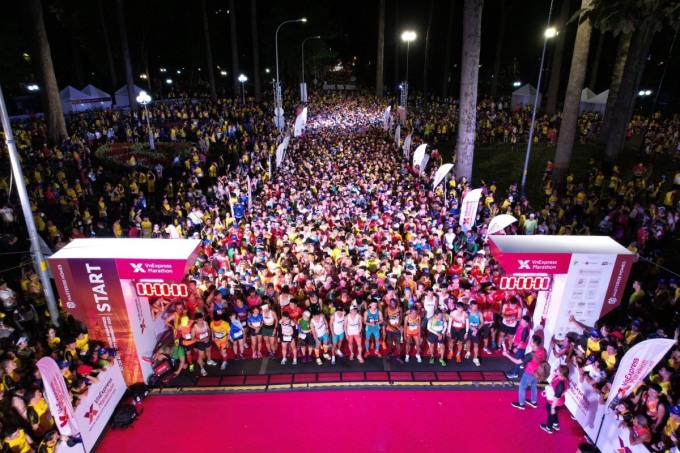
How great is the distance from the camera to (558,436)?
24.6ft

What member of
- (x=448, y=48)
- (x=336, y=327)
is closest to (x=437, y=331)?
(x=336, y=327)

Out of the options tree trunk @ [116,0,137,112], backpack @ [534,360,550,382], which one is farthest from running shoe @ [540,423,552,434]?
tree trunk @ [116,0,137,112]

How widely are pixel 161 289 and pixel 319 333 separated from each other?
3300 millimetres

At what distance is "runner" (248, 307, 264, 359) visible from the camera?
9.20 m

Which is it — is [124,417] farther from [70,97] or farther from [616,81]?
[70,97]

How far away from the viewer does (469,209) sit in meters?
14.3

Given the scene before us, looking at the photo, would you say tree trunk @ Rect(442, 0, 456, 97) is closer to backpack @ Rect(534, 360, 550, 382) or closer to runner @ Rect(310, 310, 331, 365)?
runner @ Rect(310, 310, 331, 365)

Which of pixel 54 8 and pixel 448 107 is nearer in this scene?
pixel 54 8

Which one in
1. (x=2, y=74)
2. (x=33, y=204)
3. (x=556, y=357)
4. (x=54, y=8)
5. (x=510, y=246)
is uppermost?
(x=54, y=8)

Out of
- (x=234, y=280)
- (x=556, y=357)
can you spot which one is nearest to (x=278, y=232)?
(x=234, y=280)

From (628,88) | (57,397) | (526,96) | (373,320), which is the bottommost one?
(373,320)

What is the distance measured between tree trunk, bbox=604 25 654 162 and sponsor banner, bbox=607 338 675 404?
17576 mm

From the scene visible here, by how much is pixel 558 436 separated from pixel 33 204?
16748mm

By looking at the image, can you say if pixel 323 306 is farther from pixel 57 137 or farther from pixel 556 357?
pixel 57 137
